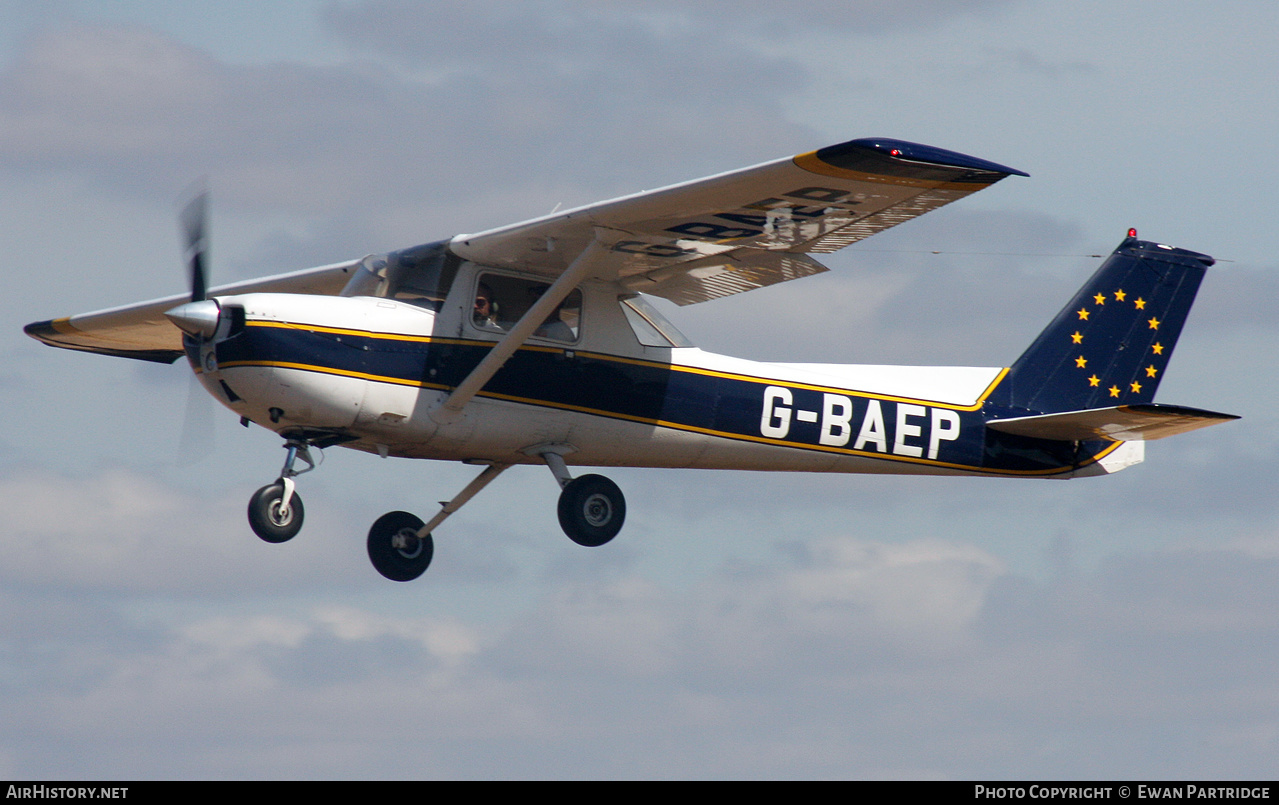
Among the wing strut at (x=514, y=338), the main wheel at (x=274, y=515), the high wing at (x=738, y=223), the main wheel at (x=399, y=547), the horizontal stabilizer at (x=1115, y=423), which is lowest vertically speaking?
the main wheel at (x=399, y=547)

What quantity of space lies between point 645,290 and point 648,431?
127cm

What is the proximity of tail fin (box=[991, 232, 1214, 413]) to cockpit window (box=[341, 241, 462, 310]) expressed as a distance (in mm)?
6269

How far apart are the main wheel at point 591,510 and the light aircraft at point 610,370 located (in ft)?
0.06

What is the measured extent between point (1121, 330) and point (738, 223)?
19.0 ft

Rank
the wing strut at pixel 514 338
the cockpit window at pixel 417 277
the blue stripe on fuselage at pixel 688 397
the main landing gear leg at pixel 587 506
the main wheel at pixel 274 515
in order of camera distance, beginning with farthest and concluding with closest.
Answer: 1. the main landing gear leg at pixel 587 506
2. the cockpit window at pixel 417 277
3. the wing strut at pixel 514 338
4. the main wheel at pixel 274 515
5. the blue stripe on fuselage at pixel 688 397

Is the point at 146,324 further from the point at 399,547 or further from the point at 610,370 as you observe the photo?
the point at 610,370

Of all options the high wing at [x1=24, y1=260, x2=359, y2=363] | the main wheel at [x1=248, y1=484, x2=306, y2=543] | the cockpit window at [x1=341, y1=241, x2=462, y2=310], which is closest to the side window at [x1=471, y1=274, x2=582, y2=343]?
the cockpit window at [x1=341, y1=241, x2=462, y2=310]

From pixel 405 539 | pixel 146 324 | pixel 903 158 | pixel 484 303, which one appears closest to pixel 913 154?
pixel 903 158

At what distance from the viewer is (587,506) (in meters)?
15.3

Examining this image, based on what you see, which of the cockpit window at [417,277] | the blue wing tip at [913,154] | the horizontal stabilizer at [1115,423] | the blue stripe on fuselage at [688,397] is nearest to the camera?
the blue wing tip at [913,154]

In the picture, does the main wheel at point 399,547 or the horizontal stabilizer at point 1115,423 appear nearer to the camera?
the horizontal stabilizer at point 1115,423

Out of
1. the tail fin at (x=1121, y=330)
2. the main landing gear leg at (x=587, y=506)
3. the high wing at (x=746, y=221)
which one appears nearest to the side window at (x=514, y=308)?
the high wing at (x=746, y=221)

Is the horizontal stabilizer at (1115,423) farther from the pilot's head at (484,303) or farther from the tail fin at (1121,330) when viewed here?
the pilot's head at (484,303)

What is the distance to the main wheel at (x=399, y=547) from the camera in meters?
16.1
